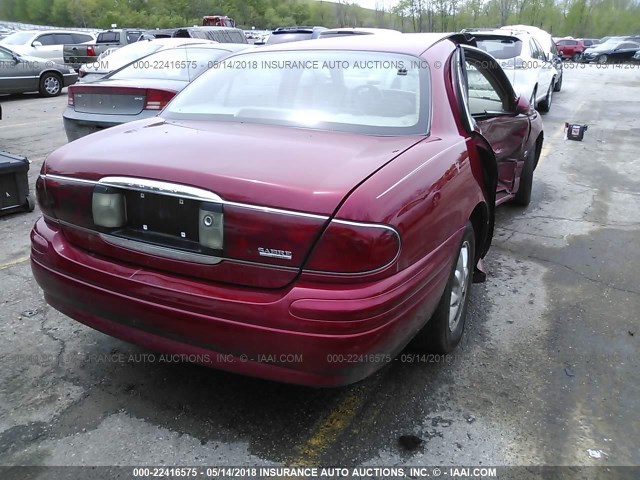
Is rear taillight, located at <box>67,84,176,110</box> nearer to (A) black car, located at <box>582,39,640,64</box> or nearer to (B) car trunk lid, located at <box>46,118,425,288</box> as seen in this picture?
(B) car trunk lid, located at <box>46,118,425,288</box>

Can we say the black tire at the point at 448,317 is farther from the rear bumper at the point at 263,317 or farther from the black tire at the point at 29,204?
the black tire at the point at 29,204

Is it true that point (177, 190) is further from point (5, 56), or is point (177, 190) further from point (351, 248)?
point (5, 56)

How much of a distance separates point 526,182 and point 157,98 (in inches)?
155

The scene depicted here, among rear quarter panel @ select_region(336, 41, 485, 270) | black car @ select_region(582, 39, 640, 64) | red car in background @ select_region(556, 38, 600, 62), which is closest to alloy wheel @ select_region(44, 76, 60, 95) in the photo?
rear quarter panel @ select_region(336, 41, 485, 270)

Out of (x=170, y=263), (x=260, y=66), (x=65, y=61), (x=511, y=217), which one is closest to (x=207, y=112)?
(x=260, y=66)

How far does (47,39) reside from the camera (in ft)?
61.2

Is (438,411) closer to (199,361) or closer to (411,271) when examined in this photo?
(411,271)

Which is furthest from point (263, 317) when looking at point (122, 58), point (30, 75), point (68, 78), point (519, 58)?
point (68, 78)

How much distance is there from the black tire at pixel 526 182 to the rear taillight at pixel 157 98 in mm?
3717

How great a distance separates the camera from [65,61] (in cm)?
1866

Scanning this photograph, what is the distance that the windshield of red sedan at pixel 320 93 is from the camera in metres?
2.83

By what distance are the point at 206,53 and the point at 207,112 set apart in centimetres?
480

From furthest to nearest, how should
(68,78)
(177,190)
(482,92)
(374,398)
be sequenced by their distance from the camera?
(68,78) < (482,92) < (374,398) < (177,190)

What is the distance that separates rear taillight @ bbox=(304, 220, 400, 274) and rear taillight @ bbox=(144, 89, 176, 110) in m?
4.57
